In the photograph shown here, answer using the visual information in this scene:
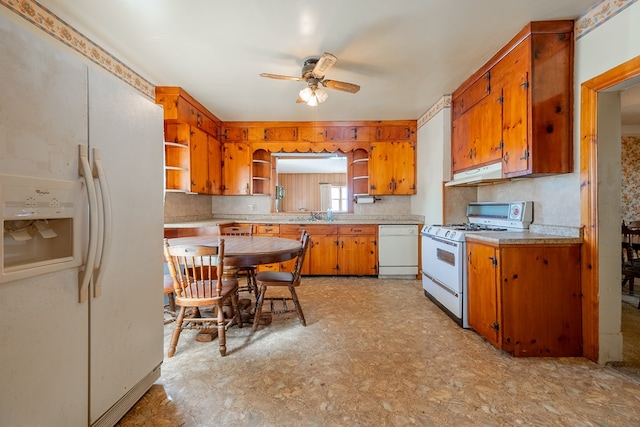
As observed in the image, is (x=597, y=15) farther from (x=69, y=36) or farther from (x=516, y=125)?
(x=69, y=36)

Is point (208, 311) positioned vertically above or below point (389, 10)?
below

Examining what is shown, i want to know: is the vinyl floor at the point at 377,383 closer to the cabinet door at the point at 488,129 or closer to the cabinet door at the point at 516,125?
the cabinet door at the point at 516,125

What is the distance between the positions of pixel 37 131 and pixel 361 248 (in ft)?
12.2

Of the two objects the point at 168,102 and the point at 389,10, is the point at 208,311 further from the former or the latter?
the point at 389,10

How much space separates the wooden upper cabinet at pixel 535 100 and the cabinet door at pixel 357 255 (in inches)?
84.6

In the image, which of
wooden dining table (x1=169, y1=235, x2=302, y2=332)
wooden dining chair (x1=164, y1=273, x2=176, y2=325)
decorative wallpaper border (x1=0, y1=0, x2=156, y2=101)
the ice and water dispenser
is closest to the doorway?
wooden dining table (x1=169, y1=235, x2=302, y2=332)

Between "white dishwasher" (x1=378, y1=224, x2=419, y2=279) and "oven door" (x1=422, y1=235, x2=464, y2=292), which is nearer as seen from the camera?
"oven door" (x1=422, y1=235, x2=464, y2=292)

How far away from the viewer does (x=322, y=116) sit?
14.2ft

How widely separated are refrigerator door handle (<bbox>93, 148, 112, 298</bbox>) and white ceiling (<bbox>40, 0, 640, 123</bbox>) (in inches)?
54.4

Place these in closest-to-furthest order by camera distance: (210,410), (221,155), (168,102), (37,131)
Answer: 1. (37,131)
2. (210,410)
3. (168,102)
4. (221,155)

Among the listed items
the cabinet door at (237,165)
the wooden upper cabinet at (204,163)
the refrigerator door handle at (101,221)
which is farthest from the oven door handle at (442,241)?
the wooden upper cabinet at (204,163)

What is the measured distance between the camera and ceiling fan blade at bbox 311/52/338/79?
7.38 ft

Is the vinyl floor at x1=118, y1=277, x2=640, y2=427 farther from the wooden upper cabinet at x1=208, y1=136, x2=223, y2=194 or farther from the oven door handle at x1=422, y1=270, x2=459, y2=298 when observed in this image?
the wooden upper cabinet at x1=208, y1=136, x2=223, y2=194

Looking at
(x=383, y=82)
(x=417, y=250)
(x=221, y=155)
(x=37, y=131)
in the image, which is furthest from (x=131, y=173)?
(x=417, y=250)
